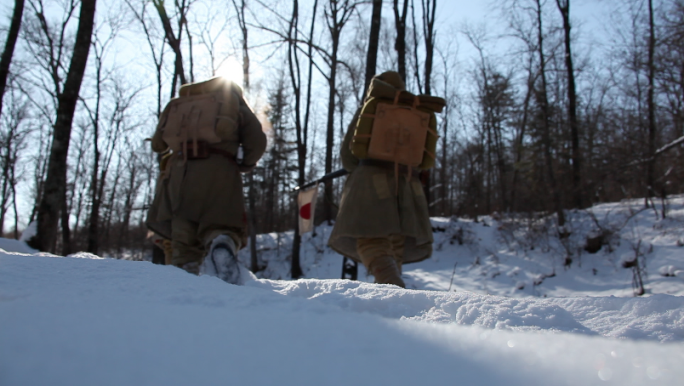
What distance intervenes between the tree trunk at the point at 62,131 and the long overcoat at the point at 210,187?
2094 millimetres

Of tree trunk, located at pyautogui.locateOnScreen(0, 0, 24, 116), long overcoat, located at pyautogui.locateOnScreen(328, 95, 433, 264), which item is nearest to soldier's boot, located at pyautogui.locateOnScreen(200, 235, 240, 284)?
long overcoat, located at pyautogui.locateOnScreen(328, 95, 433, 264)

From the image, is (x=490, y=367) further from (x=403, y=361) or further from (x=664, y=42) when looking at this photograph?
(x=664, y=42)

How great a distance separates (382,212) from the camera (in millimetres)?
2760

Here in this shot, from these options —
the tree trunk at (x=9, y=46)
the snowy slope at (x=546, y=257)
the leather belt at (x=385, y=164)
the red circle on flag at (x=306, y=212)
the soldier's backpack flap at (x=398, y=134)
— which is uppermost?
the tree trunk at (x=9, y=46)

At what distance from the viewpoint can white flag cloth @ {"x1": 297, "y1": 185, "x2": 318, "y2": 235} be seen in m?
4.78

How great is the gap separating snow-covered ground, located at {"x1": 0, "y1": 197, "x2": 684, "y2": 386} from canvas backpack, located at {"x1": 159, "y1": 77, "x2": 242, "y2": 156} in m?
1.95

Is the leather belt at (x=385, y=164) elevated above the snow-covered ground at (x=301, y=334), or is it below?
above

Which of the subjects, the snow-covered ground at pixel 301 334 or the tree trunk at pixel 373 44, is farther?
the tree trunk at pixel 373 44

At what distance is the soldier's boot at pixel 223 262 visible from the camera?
7.77 ft

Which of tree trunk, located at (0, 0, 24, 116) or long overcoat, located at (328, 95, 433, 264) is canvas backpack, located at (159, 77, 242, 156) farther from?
tree trunk, located at (0, 0, 24, 116)

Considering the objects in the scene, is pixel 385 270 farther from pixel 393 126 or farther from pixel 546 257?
pixel 546 257

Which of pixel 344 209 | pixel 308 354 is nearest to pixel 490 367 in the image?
pixel 308 354

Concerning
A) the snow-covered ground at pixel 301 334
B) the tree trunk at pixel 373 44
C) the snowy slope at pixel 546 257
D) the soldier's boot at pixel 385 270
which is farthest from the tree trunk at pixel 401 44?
the snow-covered ground at pixel 301 334

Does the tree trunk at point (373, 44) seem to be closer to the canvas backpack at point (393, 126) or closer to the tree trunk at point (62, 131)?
the canvas backpack at point (393, 126)
